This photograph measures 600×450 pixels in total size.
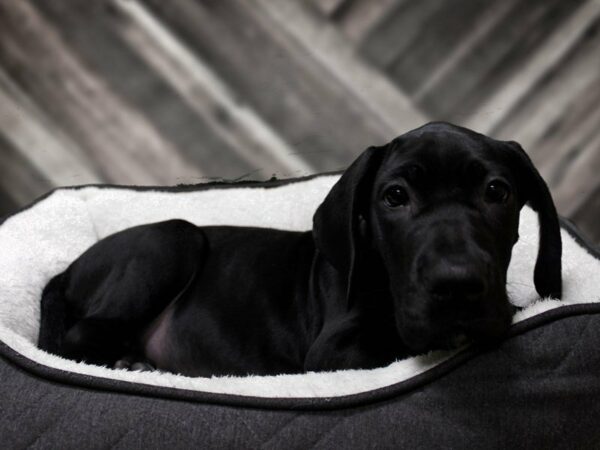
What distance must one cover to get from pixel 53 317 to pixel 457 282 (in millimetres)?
1628

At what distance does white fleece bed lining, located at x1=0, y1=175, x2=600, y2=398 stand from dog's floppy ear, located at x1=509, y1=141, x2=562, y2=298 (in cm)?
8

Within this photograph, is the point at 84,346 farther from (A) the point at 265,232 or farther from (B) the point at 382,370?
(B) the point at 382,370

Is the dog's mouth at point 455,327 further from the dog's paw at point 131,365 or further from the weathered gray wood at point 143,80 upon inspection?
the weathered gray wood at point 143,80

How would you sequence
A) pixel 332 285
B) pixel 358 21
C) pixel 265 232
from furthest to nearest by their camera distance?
Answer: pixel 358 21 → pixel 265 232 → pixel 332 285

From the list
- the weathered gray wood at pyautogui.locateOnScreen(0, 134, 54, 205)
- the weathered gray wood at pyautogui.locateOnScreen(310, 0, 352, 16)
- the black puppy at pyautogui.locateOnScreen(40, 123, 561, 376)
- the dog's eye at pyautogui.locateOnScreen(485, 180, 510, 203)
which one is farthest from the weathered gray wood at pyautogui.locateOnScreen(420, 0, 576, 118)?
the weathered gray wood at pyautogui.locateOnScreen(0, 134, 54, 205)

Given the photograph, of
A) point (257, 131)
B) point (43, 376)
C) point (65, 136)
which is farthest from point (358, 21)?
point (43, 376)

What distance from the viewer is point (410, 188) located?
77.8 inches

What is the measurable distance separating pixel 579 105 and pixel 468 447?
99.7 inches

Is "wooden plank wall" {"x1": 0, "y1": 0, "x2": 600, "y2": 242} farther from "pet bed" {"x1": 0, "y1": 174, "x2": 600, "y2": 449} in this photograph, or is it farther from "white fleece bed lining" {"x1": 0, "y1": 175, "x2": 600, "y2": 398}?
"pet bed" {"x1": 0, "y1": 174, "x2": 600, "y2": 449}

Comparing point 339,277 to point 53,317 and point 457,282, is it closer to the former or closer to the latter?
point 457,282

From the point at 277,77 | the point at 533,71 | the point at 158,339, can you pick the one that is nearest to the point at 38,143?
the point at 277,77

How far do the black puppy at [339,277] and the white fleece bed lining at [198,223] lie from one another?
0.12 meters

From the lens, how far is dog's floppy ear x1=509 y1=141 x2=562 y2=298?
2.14 metres

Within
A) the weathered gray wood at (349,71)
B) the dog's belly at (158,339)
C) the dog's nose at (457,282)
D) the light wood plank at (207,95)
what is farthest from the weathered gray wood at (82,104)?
the dog's nose at (457,282)
